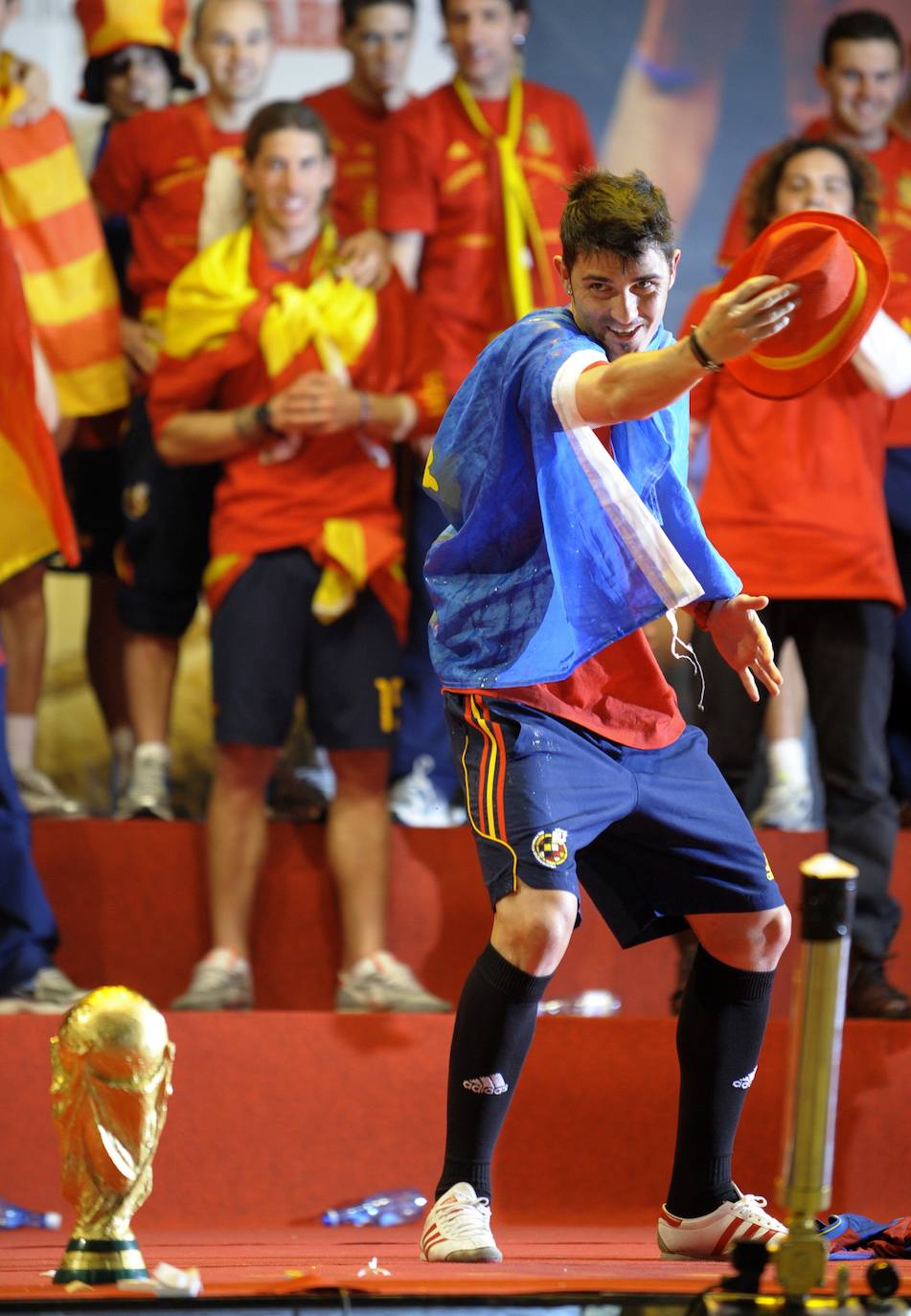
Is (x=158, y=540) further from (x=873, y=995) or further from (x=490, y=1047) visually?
(x=490, y=1047)

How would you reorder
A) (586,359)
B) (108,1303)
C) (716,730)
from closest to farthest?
(108,1303) < (586,359) < (716,730)

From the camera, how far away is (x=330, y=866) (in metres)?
3.53

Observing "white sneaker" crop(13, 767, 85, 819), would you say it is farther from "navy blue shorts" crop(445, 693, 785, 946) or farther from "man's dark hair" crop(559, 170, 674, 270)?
"man's dark hair" crop(559, 170, 674, 270)

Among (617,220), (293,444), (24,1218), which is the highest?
(617,220)

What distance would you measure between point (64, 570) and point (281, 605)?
88 centimetres

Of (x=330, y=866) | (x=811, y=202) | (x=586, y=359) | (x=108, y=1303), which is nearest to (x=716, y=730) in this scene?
(x=330, y=866)

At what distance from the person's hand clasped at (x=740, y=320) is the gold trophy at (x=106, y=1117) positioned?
93 centimetres

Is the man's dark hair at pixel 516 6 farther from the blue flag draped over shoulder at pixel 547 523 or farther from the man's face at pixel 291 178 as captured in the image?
the blue flag draped over shoulder at pixel 547 523

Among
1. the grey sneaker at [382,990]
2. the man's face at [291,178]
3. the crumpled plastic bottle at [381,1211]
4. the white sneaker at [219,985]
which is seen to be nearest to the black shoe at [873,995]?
the grey sneaker at [382,990]

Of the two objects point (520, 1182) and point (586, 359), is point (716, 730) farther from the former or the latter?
point (586, 359)

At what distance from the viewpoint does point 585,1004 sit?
3.52 m

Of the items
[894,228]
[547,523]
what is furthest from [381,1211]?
[894,228]

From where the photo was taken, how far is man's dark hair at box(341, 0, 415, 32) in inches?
164

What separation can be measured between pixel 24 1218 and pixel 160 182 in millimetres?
2168
